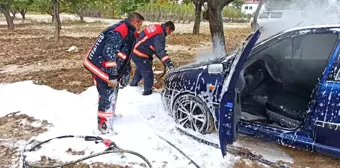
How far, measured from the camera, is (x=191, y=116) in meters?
4.58

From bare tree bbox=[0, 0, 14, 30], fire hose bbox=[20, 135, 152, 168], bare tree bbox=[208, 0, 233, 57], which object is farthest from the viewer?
bare tree bbox=[0, 0, 14, 30]

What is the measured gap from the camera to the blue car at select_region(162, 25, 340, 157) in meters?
3.43

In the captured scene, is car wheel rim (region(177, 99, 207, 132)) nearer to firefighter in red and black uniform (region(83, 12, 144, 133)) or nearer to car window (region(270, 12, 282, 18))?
firefighter in red and black uniform (region(83, 12, 144, 133))

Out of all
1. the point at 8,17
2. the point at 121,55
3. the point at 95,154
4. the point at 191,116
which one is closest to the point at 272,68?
the point at 191,116

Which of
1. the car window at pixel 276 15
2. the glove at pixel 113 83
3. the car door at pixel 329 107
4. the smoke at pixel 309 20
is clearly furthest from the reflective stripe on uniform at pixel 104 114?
the car window at pixel 276 15

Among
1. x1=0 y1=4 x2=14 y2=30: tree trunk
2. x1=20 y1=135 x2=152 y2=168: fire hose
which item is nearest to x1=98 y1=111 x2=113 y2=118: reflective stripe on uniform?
x1=20 y1=135 x2=152 y2=168: fire hose

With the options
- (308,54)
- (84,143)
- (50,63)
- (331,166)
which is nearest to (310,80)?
(308,54)

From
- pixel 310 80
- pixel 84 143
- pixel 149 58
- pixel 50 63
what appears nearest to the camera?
pixel 84 143

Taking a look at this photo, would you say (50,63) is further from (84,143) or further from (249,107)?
(249,107)

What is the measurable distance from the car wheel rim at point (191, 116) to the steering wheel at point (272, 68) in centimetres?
115

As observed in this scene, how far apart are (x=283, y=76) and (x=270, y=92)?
0.34 m

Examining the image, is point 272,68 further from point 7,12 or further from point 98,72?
point 7,12

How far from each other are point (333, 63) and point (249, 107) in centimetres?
131

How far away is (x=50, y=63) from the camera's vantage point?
10.2 metres
